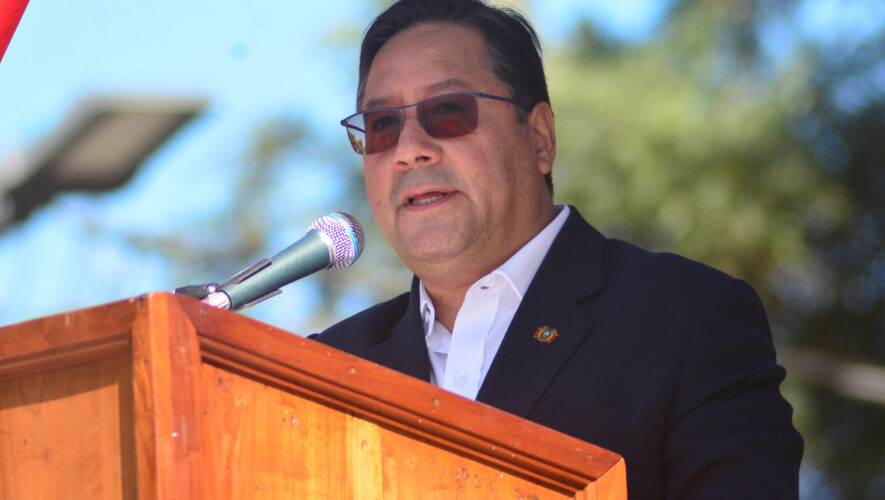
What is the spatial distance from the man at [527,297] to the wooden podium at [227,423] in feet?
1.93

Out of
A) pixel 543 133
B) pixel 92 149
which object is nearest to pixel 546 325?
pixel 543 133

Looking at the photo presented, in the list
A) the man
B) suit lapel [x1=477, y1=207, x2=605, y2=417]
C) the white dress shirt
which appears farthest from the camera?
the white dress shirt

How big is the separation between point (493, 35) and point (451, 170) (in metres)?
0.44

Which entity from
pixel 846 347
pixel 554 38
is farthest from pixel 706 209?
pixel 554 38

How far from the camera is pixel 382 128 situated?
2684 mm

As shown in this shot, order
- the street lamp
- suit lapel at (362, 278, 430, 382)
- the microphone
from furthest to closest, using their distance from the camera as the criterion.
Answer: the street lamp < suit lapel at (362, 278, 430, 382) < the microphone

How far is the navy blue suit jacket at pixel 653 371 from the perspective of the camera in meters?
1.98

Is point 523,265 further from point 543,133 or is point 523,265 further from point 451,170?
point 543,133

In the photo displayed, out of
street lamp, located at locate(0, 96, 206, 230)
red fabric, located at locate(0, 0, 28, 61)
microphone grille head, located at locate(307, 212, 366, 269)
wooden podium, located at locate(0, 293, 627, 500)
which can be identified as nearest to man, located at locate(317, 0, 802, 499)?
microphone grille head, located at locate(307, 212, 366, 269)

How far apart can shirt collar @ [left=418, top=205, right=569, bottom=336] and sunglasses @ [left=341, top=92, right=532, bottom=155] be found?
30cm

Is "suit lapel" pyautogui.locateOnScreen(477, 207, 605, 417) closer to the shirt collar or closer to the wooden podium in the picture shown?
the shirt collar

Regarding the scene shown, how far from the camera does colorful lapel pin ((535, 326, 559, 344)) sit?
2.36m

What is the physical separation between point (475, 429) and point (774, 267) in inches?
287

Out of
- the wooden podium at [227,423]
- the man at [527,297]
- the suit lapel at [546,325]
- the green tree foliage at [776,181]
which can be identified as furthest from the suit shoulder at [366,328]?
the green tree foliage at [776,181]
